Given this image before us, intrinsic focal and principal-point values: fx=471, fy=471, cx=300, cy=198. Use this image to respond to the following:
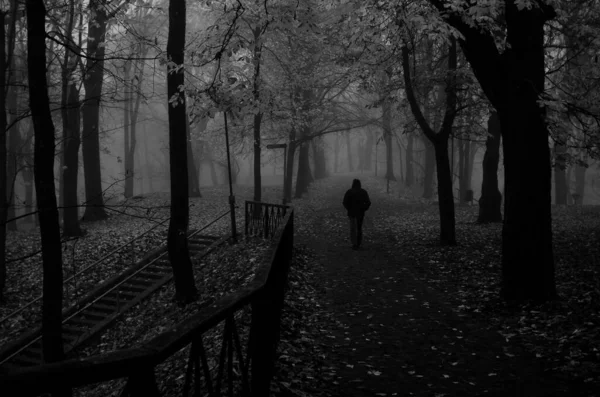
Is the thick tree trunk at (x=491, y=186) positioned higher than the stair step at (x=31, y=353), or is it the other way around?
the thick tree trunk at (x=491, y=186)

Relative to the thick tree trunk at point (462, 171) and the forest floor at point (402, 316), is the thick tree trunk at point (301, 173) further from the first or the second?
the forest floor at point (402, 316)

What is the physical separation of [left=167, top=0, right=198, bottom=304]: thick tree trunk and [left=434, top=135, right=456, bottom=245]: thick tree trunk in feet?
24.9

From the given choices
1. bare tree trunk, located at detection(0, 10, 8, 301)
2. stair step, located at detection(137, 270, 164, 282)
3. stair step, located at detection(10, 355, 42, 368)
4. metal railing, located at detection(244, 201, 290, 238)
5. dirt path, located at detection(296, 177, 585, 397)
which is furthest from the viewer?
metal railing, located at detection(244, 201, 290, 238)

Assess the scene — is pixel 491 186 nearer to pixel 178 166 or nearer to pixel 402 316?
pixel 402 316

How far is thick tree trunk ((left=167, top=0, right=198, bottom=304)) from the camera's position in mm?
10070

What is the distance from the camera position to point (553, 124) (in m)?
7.40

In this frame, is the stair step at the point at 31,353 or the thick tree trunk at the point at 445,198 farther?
the thick tree trunk at the point at 445,198

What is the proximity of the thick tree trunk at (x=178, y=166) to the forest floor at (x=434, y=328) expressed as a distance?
8.49ft

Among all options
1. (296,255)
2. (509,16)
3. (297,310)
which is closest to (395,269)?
(296,255)

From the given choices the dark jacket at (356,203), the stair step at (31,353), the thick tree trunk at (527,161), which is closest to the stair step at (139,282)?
the stair step at (31,353)

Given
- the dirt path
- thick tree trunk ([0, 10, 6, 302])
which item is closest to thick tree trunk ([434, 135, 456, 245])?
the dirt path

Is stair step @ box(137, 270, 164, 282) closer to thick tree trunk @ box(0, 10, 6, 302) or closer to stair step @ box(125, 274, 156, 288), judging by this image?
stair step @ box(125, 274, 156, 288)

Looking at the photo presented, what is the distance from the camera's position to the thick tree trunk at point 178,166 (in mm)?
10070

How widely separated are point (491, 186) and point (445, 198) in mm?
5670
